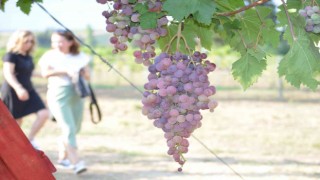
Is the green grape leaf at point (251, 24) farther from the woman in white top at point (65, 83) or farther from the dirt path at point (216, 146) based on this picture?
the dirt path at point (216, 146)

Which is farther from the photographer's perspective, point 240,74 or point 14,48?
point 14,48

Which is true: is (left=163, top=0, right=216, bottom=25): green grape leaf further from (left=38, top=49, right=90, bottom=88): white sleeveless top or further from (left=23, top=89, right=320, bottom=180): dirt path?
(left=23, top=89, right=320, bottom=180): dirt path

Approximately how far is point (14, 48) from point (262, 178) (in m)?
3.45

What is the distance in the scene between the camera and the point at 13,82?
870cm

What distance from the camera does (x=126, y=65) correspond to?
2825 cm

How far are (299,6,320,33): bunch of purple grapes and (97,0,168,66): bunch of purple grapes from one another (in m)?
0.38

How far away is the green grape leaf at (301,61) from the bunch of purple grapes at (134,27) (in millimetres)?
351

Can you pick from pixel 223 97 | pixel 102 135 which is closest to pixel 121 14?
pixel 102 135

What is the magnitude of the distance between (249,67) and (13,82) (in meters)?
6.86

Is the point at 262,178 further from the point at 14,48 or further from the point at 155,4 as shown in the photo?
the point at 155,4

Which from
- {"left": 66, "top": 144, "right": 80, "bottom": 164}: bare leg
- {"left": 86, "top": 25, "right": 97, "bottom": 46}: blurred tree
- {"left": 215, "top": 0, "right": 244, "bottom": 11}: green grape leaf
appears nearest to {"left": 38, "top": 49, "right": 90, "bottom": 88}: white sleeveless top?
{"left": 66, "top": 144, "right": 80, "bottom": 164}: bare leg

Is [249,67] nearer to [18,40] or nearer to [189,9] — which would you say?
[189,9]

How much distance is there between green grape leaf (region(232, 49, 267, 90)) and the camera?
2133 millimetres

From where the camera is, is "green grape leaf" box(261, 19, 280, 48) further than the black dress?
No
